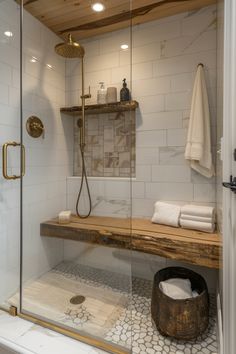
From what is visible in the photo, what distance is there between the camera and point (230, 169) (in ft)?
3.06

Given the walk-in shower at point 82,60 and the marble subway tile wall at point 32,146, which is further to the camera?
the walk-in shower at point 82,60

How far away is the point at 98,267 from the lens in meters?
2.05

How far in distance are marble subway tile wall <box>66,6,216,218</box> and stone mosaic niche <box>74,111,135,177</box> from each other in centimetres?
8

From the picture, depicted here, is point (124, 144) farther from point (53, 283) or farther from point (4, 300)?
point (4, 300)

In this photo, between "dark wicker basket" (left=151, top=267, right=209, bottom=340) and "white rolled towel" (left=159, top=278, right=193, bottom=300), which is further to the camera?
"white rolled towel" (left=159, top=278, right=193, bottom=300)

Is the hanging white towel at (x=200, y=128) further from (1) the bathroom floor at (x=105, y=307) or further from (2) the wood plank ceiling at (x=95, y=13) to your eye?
(1) the bathroom floor at (x=105, y=307)

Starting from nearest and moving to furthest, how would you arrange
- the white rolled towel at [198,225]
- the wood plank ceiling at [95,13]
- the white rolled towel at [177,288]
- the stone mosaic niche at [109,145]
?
the white rolled towel at [177,288] → the white rolled towel at [198,225] → the wood plank ceiling at [95,13] → the stone mosaic niche at [109,145]

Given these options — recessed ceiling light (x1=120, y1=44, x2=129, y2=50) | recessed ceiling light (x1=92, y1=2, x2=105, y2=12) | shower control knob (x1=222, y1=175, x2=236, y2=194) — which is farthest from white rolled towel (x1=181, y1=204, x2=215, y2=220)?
recessed ceiling light (x1=92, y1=2, x2=105, y2=12)

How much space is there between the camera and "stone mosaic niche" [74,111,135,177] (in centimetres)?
214

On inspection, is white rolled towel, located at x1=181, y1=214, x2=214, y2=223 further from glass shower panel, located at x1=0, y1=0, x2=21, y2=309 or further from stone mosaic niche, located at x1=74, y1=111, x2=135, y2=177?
glass shower panel, located at x1=0, y1=0, x2=21, y2=309

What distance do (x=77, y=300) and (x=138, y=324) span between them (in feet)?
1.70

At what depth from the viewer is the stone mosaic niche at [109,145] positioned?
84.4 inches

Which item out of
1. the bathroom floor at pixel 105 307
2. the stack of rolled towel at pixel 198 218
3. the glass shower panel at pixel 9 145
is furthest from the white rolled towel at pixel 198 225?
the glass shower panel at pixel 9 145

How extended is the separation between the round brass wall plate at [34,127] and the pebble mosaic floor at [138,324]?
132cm
